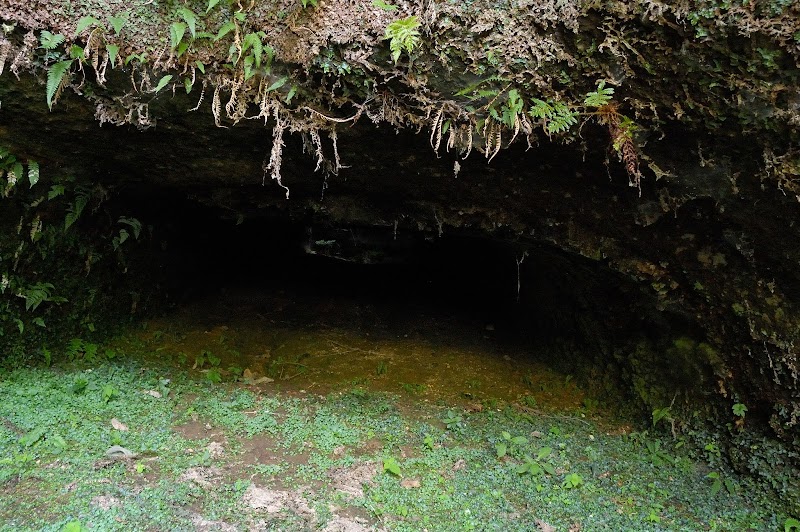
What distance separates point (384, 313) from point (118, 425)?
3858 millimetres

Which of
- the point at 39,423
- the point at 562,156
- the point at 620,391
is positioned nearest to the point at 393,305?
the point at 620,391

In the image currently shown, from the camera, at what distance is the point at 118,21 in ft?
10.6

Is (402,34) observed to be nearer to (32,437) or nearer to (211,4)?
(211,4)

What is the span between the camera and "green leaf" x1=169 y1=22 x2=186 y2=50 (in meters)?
3.21

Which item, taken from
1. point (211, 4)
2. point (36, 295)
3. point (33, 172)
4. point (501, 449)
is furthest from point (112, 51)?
point (501, 449)

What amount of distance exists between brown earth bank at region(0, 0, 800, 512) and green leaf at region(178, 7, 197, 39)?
0.08ft

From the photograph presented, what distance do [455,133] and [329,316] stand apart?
397 cm

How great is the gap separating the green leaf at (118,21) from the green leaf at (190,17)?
0.35 metres

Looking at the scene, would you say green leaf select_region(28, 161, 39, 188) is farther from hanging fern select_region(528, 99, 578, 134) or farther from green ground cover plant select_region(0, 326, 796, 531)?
hanging fern select_region(528, 99, 578, 134)

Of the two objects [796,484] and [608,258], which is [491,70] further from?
[796,484]

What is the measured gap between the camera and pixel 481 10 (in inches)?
128

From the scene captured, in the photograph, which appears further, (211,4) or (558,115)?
(558,115)

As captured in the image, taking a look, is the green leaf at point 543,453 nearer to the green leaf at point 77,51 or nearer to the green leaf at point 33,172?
the green leaf at point 77,51

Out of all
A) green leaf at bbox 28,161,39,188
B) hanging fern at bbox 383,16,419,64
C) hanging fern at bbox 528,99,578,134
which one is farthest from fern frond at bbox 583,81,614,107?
green leaf at bbox 28,161,39,188
